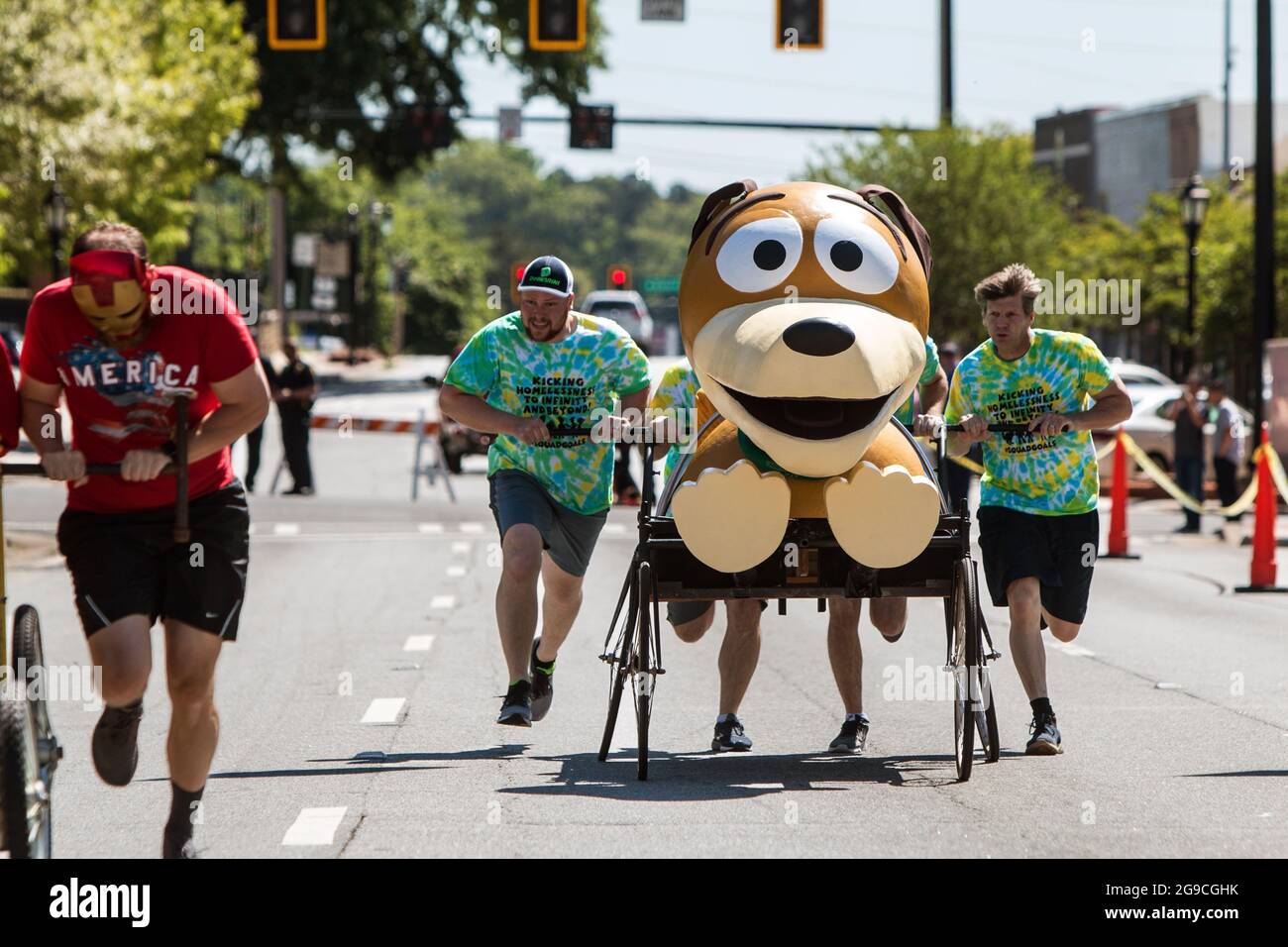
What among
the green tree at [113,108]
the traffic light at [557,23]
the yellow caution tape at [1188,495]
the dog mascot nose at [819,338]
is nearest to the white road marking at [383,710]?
the dog mascot nose at [819,338]

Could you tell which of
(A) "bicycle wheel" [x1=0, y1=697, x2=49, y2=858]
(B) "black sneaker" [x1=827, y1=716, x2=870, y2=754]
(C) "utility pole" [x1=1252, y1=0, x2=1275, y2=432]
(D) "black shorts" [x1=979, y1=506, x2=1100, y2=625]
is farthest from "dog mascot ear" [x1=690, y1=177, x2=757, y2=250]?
(C) "utility pole" [x1=1252, y1=0, x2=1275, y2=432]

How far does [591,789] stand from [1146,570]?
11.8 metres

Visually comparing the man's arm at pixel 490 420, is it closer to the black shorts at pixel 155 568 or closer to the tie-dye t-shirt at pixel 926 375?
the tie-dye t-shirt at pixel 926 375

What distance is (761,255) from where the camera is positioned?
790cm

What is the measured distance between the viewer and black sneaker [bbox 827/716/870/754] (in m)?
8.66

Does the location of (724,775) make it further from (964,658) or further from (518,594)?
(518,594)

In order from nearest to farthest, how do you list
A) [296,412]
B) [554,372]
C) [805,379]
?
[805,379]
[554,372]
[296,412]

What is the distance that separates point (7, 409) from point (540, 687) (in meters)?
3.51

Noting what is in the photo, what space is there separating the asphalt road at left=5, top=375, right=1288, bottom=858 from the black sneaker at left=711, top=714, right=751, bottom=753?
7cm

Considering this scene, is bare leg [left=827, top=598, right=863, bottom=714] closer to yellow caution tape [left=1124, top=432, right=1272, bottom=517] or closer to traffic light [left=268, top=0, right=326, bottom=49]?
yellow caution tape [left=1124, top=432, right=1272, bottom=517]

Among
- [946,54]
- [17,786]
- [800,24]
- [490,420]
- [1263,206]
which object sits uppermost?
[946,54]

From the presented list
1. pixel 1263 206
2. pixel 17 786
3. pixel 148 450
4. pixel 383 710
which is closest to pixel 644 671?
pixel 148 450

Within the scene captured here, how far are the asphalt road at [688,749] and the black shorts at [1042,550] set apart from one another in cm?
68
